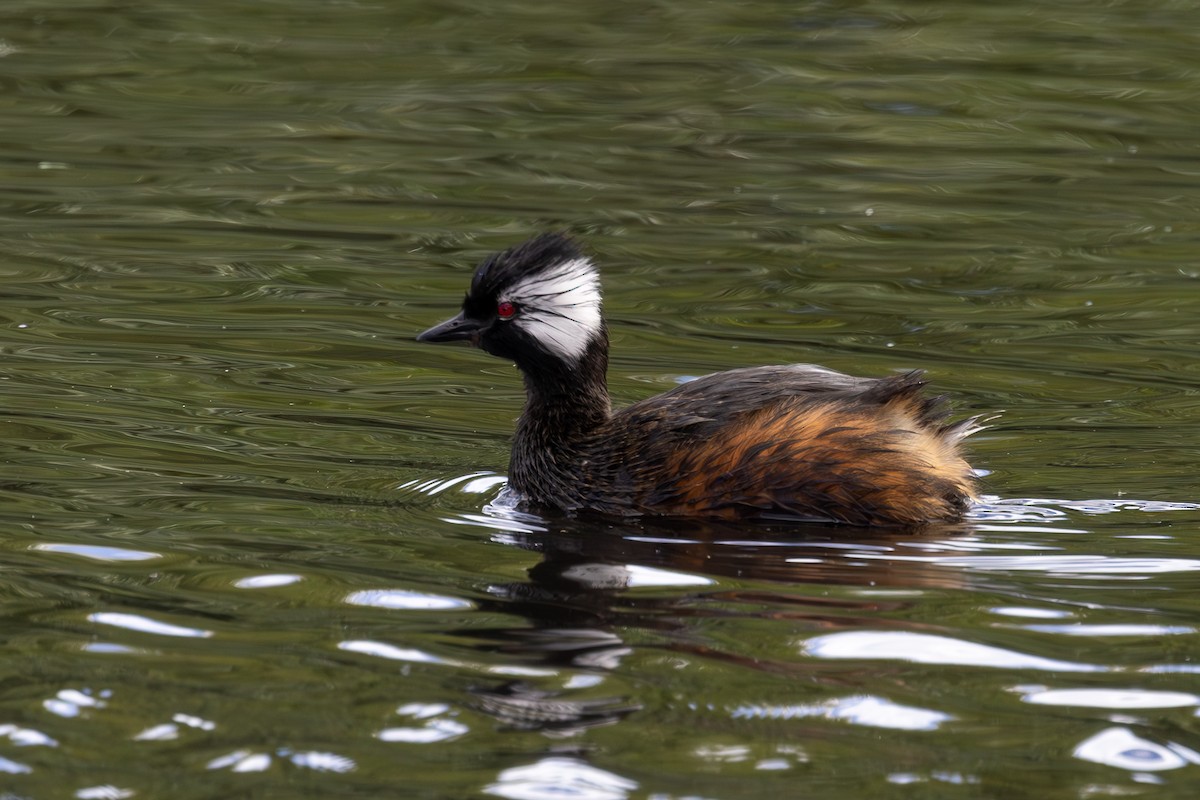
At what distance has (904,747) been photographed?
15.8 ft

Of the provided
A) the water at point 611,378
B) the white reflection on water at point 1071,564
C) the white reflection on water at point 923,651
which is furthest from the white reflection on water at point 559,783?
the white reflection on water at point 1071,564

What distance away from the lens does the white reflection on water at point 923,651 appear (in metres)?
5.43

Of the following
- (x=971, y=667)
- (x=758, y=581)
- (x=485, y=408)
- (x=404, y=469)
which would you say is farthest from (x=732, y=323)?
(x=971, y=667)

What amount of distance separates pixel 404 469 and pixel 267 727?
3.13 m

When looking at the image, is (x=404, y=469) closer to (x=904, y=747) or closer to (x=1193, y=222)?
(x=904, y=747)

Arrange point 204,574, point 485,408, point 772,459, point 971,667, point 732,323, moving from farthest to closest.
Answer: point 732,323 < point 485,408 < point 772,459 < point 204,574 < point 971,667

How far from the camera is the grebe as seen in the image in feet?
23.8

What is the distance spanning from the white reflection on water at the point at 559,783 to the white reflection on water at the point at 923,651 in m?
1.08

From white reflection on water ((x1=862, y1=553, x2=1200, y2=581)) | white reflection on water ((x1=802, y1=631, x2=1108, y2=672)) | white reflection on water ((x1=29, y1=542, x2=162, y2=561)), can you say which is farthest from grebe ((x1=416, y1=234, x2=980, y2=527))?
white reflection on water ((x1=29, y1=542, x2=162, y2=561))

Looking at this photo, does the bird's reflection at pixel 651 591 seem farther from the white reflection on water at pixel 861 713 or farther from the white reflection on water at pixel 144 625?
the white reflection on water at pixel 144 625

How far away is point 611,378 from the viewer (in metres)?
9.70

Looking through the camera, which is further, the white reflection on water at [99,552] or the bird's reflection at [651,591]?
the white reflection on water at [99,552]

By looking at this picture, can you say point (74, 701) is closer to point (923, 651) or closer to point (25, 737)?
point (25, 737)

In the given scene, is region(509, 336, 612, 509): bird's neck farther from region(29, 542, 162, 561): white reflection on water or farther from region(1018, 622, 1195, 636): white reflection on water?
region(1018, 622, 1195, 636): white reflection on water
